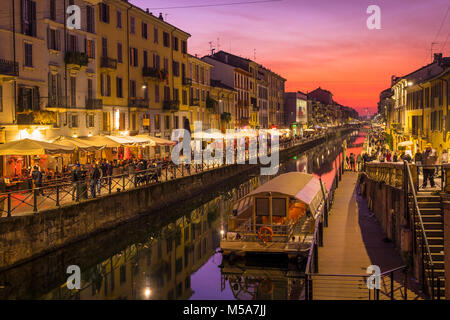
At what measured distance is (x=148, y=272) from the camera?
19172 mm

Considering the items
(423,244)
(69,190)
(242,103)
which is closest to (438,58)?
(242,103)

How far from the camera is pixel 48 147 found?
74.9ft

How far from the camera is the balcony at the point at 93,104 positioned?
112ft

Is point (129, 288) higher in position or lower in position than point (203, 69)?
lower

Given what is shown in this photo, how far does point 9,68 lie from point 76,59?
713 centimetres

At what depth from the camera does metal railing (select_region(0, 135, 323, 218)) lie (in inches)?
723

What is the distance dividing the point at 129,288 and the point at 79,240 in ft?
16.3

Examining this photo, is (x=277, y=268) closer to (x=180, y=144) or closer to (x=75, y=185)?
(x=75, y=185)

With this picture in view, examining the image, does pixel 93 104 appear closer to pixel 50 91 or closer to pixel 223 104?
pixel 50 91

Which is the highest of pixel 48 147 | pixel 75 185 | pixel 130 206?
pixel 48 147

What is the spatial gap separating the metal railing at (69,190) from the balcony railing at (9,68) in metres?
6.08

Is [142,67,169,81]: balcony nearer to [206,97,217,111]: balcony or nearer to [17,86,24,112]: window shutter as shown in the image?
[206,97,217,111]: balcony

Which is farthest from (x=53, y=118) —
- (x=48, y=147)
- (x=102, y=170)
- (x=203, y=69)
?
(x=203, y=69)
